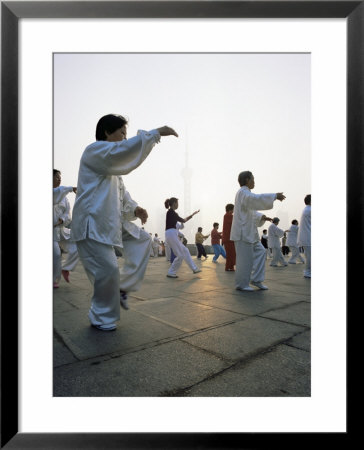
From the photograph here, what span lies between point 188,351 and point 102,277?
86 cm

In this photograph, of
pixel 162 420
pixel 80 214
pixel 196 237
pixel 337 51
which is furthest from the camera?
pixel 196 237

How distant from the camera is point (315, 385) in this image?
4.27 ft

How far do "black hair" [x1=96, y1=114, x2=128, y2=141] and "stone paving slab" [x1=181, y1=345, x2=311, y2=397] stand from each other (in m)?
1.91

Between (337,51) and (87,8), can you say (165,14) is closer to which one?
(87,8)

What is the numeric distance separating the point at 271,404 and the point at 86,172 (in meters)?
1.89

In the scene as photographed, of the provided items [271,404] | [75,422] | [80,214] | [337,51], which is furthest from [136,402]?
[337,51]

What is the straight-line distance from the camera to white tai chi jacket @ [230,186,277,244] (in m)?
4.25

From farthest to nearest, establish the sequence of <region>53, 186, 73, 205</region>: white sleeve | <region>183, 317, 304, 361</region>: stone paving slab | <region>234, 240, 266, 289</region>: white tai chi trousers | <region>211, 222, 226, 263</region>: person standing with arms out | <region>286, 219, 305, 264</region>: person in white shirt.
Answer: <region>211, 222, 226, 263</region>: person standing with arms out < <region>286, 219, 305, 264</region>: person in white shirt < <region>234, 240, 266, 289</region>: white tai chi trousers < <region>53, 186, 73, 205</region>: white sleeve < <region>183, 317, 304, 361</region>: stone paving slab

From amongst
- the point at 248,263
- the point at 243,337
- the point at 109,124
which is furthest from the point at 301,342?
the point at 248,263

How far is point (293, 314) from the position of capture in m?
2.78

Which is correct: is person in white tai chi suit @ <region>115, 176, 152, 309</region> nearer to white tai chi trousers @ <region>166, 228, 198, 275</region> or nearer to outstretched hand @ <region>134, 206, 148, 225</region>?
outstretched hand @ <region>134, 206, 148, 225</region>

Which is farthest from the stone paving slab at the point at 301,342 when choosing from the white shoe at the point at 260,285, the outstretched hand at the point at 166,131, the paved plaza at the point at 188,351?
the white shoe at the point at 260,285

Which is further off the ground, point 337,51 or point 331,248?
point 337,51

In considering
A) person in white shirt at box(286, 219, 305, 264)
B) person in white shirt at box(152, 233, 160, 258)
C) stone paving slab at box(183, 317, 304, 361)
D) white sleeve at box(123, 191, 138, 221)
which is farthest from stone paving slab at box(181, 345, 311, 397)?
person in white shirt at box(152, 233, 160, 258)
